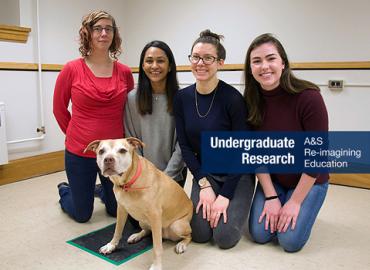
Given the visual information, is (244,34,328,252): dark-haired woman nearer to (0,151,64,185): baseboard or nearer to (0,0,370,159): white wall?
(0,0,370,159): white wall

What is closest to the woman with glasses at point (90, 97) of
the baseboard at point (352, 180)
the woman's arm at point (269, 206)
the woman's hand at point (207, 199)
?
the woman's hand at point (207, 199)

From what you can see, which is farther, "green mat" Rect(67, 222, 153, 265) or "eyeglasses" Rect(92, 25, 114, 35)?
"eyeglasses" Rect(92, 25, 114, 35)

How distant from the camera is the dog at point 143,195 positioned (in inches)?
58.8

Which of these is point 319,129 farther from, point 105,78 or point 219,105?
point 105,78

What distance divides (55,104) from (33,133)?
1.18 metres

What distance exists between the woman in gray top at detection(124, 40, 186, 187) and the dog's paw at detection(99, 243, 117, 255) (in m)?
0.50

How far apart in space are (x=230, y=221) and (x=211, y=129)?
496mm

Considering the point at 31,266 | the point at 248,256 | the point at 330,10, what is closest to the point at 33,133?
the point at 31,266

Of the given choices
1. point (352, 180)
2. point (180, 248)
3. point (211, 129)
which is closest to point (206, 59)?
point (211, 129)

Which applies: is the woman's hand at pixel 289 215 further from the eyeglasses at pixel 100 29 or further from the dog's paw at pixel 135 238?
the eyeglasses at pixel 100 29

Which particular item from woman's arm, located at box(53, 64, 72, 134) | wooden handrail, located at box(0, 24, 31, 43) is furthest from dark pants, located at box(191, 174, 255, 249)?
wooden handrail, located at box(0, 24, 31, 43)

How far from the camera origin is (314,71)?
293 centimetres

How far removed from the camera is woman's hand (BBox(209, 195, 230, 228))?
1771 millimetres

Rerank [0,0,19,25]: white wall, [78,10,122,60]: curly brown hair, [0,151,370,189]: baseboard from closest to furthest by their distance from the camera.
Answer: [78,10,122,60]: curly brown hair < [0,151,370,189]: baseboard < [0,0,19,25]: white wall
